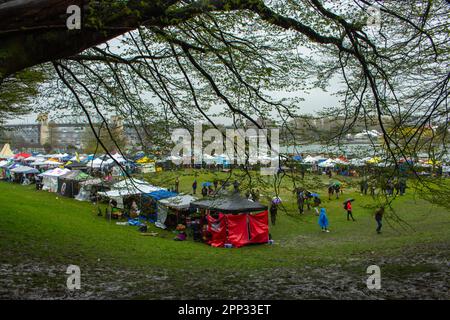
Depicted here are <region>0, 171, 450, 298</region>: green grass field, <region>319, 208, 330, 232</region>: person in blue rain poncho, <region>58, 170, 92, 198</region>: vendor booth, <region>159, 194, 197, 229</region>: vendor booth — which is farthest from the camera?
<region>58, 170, 92, 198</region>: vendor booth

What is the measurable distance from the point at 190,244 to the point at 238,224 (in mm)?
2199

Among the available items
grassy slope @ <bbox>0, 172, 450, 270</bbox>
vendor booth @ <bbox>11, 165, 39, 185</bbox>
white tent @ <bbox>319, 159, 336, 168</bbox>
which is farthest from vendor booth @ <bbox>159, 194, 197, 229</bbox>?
vendor booth @ <bbox>11, 165, 39, 185</bbox>

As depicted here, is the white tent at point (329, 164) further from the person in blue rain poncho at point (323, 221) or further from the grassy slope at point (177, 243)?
the person in blue rain poncho at point (323, 221)

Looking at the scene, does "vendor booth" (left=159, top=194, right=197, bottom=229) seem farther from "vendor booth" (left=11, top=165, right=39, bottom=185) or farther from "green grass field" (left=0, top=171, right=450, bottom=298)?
"vendor booth" (left=11, top=165, right=39, bottom=185)

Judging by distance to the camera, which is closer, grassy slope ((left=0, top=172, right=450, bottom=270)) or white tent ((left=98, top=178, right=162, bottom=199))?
white tent ((left=98, top=178, right=162, bottom=199))

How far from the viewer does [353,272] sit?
991 centimetres

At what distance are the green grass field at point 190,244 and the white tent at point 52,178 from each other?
10533mm

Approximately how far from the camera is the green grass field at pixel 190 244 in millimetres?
11055

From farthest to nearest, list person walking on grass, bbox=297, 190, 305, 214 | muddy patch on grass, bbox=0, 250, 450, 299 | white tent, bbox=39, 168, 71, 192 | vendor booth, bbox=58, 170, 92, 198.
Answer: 1. white tent, bbox=39, 168, 71, 192
2. vendor booth, bbox=58, 170, 92, 198
3. person walking on grass, bbox=297, 190, 305, 214
4. muddy patch on grass, bbox=0, 250, 450, 299

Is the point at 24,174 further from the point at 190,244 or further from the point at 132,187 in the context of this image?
the point at 132,187

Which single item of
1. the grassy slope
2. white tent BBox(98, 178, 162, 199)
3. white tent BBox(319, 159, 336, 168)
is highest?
white tent BBox(319, 159, 336, 168)

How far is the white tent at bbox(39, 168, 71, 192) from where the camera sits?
32.1 m

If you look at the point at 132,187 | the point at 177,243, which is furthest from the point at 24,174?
the point at 132,187

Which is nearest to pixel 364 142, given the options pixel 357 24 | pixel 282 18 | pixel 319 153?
pixel 319 153
